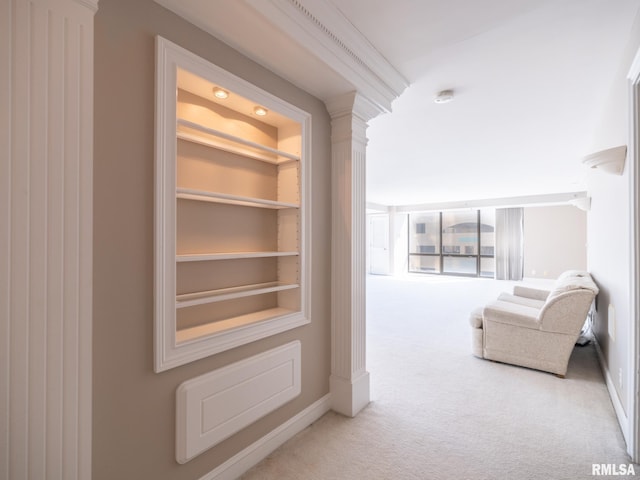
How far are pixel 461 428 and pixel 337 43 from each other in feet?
8.23

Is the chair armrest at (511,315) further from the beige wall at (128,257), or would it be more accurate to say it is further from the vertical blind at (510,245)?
the vertical blind at (510,245)

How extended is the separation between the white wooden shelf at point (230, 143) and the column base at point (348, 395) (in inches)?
63.0

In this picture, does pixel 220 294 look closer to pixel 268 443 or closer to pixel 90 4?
pixel 268 443

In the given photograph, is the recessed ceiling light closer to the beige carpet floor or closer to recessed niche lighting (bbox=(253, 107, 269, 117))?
recessed niche lighting (bbox=(253, 107, 269, 117))

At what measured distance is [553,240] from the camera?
9125mm

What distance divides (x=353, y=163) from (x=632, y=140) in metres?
1.56

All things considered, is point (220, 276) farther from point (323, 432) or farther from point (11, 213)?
point (323, 432)

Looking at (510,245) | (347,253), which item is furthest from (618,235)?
(510,245)

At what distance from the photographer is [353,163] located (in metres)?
2.27

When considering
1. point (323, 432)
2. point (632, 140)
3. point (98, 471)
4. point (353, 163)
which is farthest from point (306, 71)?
point (323, 432)

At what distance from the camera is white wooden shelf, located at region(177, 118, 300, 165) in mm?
1511

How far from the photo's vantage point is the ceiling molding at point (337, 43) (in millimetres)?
1485

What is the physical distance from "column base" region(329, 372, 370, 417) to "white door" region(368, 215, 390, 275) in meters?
9.16

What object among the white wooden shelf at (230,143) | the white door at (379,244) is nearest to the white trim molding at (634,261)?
the white wooden shelf at (230,143)
